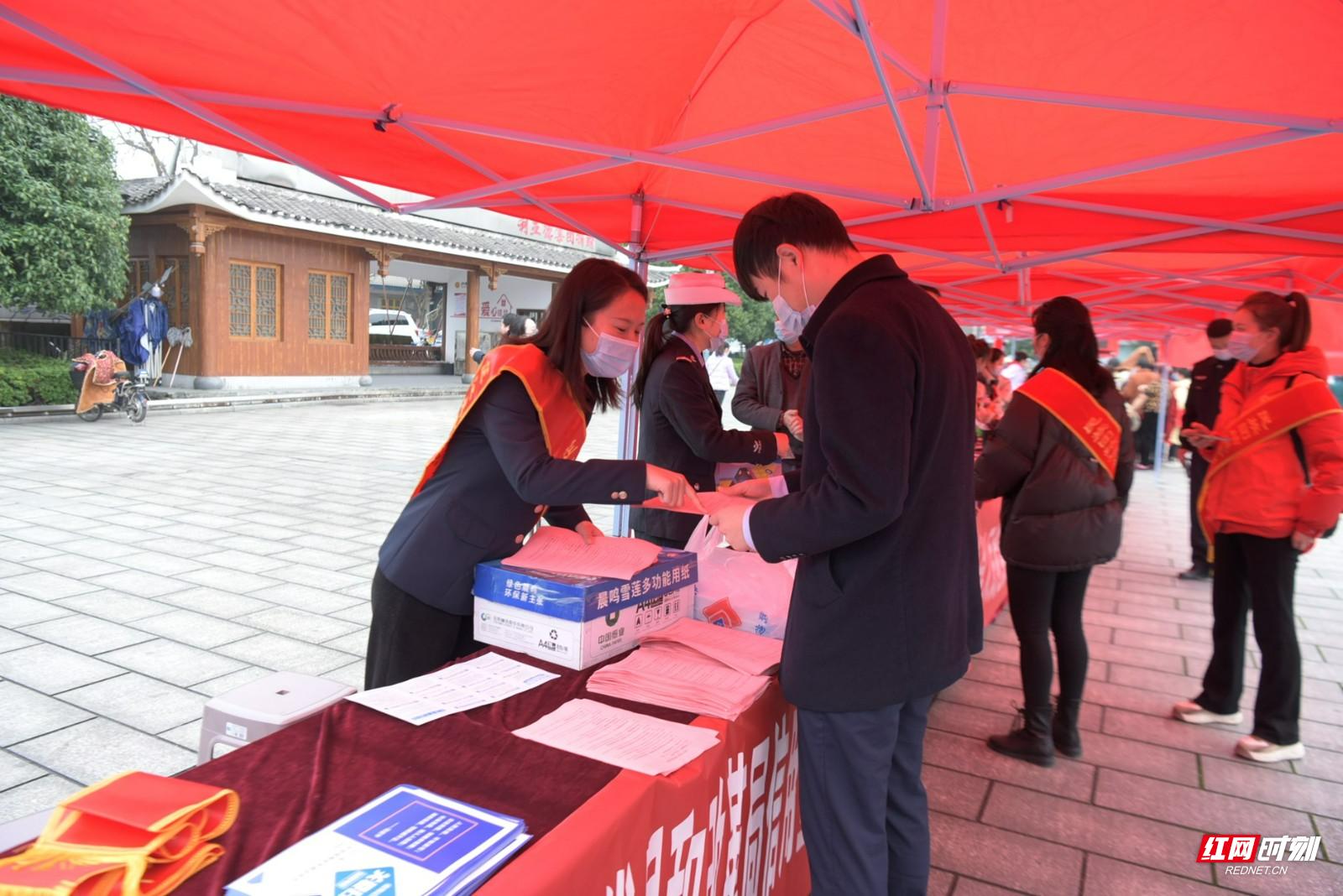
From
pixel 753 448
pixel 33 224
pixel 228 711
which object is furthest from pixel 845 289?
pixel 33 224

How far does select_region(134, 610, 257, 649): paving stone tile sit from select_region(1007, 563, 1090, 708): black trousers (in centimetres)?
325

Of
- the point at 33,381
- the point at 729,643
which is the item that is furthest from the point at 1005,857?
the point at 33,381

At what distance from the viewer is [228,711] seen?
57.4 inches

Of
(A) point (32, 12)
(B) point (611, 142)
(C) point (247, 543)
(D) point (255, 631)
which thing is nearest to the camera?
(A) point (32, 12)

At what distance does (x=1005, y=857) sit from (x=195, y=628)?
3474mm

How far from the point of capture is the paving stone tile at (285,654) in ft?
11.6

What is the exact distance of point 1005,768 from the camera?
118 inches

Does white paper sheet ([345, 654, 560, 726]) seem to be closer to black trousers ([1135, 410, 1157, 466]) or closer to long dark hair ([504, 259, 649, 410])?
long dark hair ([504, 259, 649, 410])

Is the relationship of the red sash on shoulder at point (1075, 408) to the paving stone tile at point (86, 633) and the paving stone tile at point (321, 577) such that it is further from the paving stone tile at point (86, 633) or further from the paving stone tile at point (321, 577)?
the paving stone tile at point (86, 633)

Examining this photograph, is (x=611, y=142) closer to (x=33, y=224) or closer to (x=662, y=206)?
(x=662, y=206)

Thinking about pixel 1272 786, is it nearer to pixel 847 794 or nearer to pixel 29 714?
pixel 847 794

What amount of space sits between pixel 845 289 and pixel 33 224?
1276 cm

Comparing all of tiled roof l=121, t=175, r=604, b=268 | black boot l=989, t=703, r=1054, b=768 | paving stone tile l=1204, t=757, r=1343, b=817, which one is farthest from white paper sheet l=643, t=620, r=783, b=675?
tiled roof l=121, t=175, r=604, b=268

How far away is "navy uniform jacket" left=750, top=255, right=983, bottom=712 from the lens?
4.33 ft
